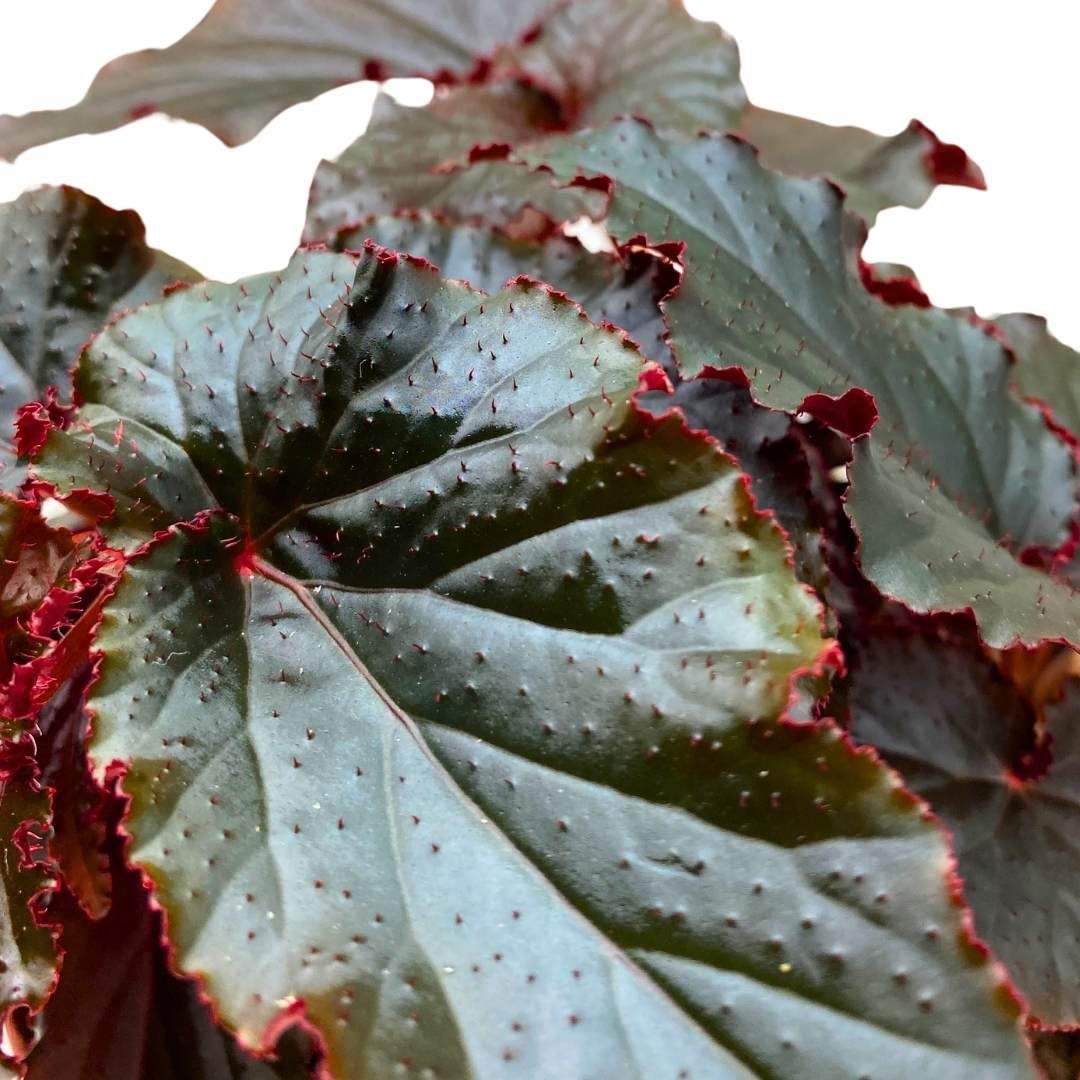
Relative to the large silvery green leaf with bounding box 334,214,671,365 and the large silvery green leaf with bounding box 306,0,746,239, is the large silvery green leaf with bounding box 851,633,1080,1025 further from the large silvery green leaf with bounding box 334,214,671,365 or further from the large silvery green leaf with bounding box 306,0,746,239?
the large silvery green leaf with bounding box 306,0,746,239

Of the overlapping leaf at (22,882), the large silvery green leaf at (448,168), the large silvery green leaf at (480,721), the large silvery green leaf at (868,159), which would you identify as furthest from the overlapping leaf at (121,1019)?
the large silvery green leaf at (868,159)

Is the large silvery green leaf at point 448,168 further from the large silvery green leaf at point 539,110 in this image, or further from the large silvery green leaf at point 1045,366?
the large silvery green leaf at point 1045,366

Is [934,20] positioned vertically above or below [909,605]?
above

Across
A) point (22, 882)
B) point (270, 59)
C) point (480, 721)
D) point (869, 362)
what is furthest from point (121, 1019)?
point (270, 59)

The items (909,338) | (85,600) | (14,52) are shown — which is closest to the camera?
(85,600)

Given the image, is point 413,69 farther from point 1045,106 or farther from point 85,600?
point 1045,106

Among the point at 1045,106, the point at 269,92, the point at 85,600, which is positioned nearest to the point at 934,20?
the point at 1045,106
